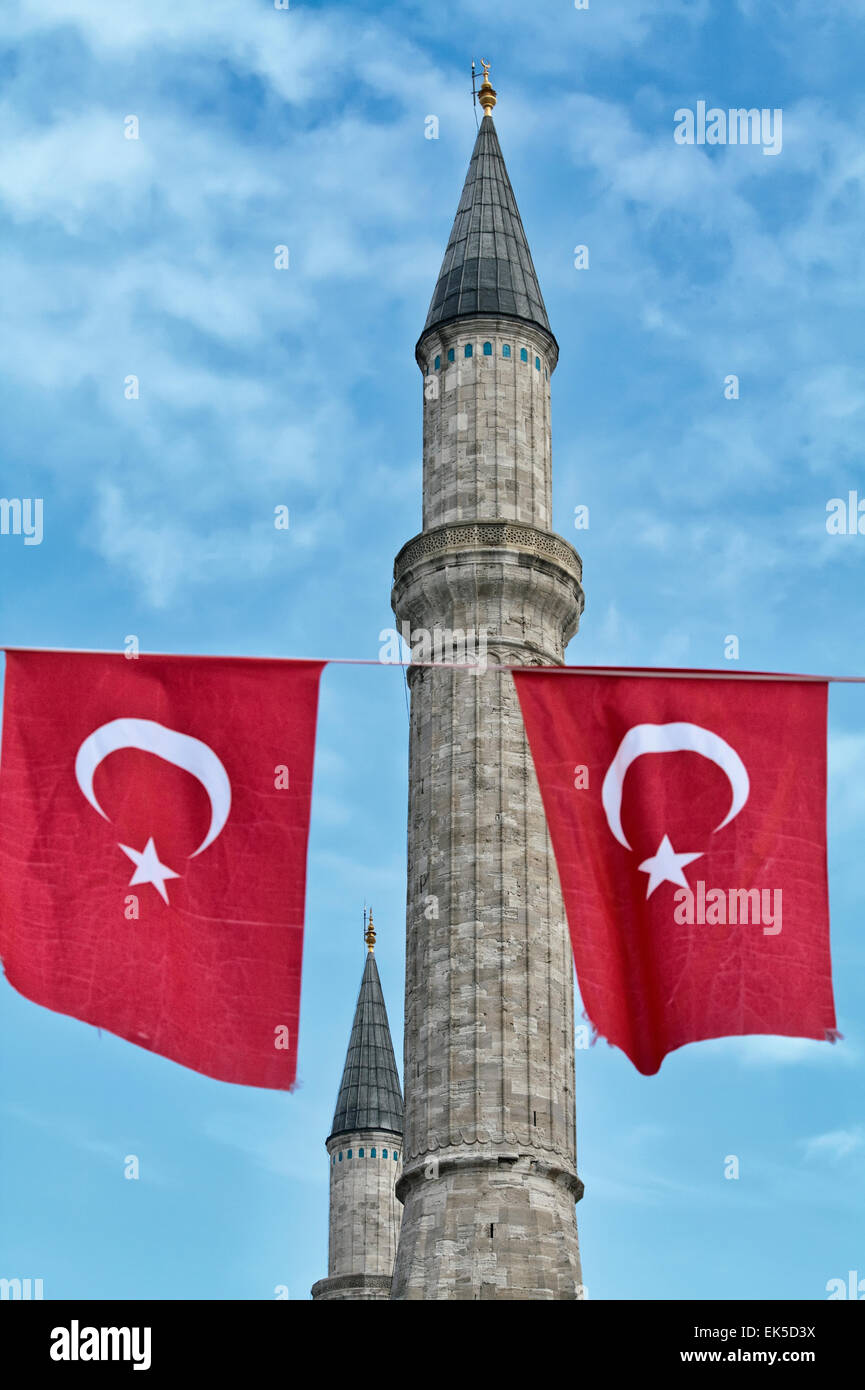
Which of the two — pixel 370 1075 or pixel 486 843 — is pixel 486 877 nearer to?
pixel 486 843

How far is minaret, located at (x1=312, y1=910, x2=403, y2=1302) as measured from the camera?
6688 cm

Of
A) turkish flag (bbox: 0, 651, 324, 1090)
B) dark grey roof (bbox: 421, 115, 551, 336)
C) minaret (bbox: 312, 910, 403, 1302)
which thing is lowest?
turkish flag (bbox: 0, 651, 324, 1090)

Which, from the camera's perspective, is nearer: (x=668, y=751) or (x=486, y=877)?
(x=668, y=751)

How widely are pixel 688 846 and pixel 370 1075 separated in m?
53.1

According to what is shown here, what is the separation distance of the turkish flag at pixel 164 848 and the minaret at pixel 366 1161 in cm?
4739

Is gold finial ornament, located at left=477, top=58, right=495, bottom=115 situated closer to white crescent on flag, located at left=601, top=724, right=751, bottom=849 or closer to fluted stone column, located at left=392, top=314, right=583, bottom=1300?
fluted stone column, located at left=392, top=314, right=583, bottom=1300

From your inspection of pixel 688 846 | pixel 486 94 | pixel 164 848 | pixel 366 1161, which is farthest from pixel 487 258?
pixel 366 1161

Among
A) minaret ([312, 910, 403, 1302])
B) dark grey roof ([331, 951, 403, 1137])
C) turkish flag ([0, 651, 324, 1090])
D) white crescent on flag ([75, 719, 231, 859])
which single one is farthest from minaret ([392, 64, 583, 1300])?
→ dark grey roof ([331, 951, 403, 1137])

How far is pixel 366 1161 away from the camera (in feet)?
228

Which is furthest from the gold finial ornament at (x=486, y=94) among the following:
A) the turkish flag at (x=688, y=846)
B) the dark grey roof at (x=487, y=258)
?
the turkish flag at (x=688, y=846)

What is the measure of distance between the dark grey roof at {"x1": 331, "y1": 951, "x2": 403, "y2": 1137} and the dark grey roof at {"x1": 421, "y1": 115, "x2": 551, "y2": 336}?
33.3 m

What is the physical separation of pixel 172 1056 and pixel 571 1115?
2120 centimetres

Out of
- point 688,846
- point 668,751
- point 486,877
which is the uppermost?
point 486,877

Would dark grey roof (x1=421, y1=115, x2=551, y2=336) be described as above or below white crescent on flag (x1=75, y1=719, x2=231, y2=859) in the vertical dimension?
Answer: above
